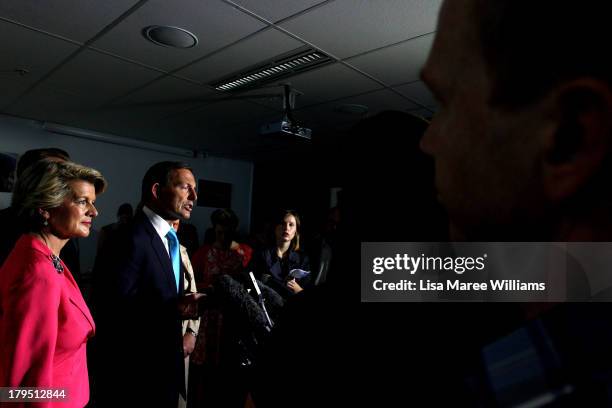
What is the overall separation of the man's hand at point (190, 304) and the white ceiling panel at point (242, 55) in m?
2.01

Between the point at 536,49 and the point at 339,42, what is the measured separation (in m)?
3.00

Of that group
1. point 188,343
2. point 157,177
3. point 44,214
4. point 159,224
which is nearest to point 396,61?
point 157,177

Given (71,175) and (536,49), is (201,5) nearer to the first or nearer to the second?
(71,175)

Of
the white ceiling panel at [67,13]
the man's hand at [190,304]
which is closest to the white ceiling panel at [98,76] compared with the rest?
the white ceiling panel at [67,13]

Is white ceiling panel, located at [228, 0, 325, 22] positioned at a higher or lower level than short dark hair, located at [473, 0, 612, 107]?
higher

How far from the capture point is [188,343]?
213 cm

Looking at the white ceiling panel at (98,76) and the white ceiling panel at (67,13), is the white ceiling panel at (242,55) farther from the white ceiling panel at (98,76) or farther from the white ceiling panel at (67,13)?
the white ceiling panel at (67,13)

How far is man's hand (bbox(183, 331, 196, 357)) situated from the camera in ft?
6.88

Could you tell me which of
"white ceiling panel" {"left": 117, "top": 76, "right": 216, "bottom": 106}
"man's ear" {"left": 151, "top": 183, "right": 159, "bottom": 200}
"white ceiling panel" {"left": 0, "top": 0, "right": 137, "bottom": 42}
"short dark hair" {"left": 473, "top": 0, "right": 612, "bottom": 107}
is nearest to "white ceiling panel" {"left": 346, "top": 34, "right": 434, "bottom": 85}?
"white ceiling panel" {"left": 117, "top": 76, "right": 216, "bottom": 106}

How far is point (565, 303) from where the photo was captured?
0.88ft

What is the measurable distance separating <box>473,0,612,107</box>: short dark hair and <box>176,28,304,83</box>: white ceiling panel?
→ 286 centimetres

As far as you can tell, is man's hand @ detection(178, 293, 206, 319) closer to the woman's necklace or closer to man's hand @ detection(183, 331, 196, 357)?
man's hand @ detection(183, 331, 196, 357)

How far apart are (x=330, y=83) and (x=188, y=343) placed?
2816 mm

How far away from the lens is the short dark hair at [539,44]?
0.78 ft
